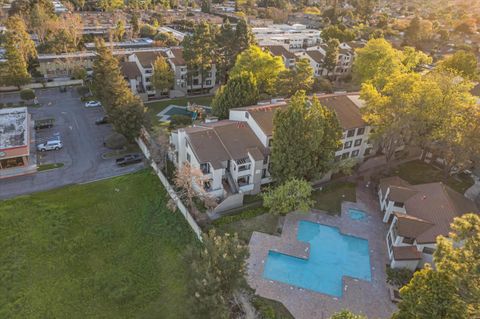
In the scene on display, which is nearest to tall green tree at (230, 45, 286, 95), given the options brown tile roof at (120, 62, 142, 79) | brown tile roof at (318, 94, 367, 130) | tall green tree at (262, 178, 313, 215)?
brown tile roof at (318, 94, 367, 130)

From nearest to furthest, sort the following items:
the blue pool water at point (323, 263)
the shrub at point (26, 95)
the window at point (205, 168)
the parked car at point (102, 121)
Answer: the blue pool water at point (323, 263)
the window at point (205, 168)
the parked car at point (102, 121)
the shrub at point (26, 95)

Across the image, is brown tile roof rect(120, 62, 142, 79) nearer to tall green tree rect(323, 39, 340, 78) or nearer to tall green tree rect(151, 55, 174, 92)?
tall green tree rect(151, 55, 174, 92)

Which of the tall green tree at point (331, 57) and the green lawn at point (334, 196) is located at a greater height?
the tall green tree at point (331, 57)

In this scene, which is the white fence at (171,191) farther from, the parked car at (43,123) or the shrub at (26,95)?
the shrub at (26,95)

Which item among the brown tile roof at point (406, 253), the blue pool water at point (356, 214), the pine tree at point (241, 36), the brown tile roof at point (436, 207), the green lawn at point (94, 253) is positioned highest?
the pine tree at point (241, 36)

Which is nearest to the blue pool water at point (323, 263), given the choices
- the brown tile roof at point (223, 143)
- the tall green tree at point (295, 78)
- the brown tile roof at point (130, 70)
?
the brown tile roof at point (223, 143)

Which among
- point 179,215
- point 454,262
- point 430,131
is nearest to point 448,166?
point 430,131
